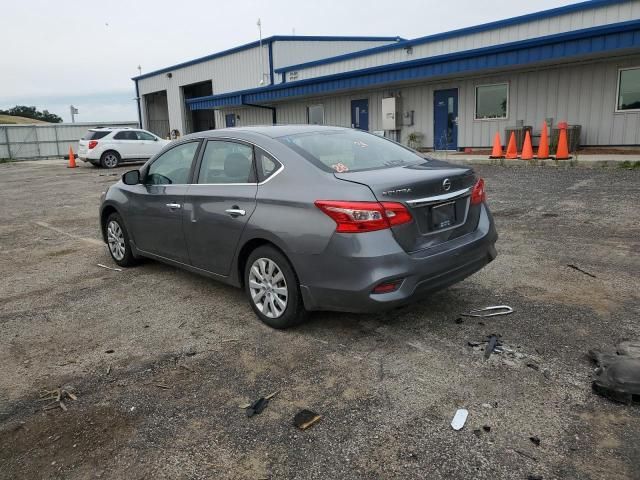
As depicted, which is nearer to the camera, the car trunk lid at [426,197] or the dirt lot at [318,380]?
the dirt lot at [318,380]

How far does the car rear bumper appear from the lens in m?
3.57

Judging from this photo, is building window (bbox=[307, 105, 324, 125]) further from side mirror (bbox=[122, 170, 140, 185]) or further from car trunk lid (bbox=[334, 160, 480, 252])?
car trunk lid (bbox=[334, 160, 480, 252])

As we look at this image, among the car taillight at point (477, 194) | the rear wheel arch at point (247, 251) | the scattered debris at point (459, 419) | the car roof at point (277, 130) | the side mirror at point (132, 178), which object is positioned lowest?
the scattered debris at point (459, 419)

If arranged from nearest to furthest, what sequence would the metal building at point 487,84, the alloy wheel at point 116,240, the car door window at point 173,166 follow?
the car door window at point 173,166
the alloy wheel at point 116,240
the metal building at point 487,84

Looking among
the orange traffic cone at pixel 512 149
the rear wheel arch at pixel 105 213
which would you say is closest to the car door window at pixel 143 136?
the orange traffic cone at pixel 512 149

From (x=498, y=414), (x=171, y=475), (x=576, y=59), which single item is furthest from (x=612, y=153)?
(x=171, y=475)

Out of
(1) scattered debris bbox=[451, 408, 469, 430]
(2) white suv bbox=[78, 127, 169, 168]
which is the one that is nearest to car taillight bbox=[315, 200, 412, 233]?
(1) scattered debris bbox=[451, 408, 469, 430]

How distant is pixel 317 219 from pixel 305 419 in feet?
4.56

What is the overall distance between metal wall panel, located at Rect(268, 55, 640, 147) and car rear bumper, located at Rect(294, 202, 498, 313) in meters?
13.9

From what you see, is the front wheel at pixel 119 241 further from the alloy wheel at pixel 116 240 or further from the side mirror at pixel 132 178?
→ the side mirror at pixel 132 178

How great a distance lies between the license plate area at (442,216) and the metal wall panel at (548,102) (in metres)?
13.7

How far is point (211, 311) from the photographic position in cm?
475

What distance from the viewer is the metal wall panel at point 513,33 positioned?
1470cm

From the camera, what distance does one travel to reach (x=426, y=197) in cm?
379
